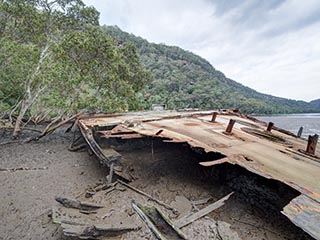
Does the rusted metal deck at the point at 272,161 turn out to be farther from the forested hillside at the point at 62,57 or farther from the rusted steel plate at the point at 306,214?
the forested hillside at the point at 62,57

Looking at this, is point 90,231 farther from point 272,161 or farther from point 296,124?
point 296,124

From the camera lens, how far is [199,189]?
5.23 metres

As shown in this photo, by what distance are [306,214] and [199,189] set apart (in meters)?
3.10

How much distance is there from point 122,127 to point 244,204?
381 cm

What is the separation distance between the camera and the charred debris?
3203mm

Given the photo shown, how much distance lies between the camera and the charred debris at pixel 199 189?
320 cm

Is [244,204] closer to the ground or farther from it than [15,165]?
farther from it

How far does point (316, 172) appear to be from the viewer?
3594mm

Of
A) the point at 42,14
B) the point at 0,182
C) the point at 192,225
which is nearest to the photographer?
the point at 192,225

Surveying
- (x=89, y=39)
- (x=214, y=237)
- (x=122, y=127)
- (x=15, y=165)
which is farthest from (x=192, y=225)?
(x=89, y=39)

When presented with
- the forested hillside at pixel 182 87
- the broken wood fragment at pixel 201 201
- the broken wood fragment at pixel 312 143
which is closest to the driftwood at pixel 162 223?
the broken wood fragment at pixel 201 201

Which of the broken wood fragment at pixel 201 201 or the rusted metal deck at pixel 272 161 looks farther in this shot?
the broken wood fragment at pixel 201 201

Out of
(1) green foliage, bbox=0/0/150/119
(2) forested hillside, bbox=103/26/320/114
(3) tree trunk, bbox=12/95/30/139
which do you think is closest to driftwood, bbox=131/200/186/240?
(1) green foliage, bbox=0/0/150/119

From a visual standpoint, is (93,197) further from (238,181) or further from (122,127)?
(238,181)
